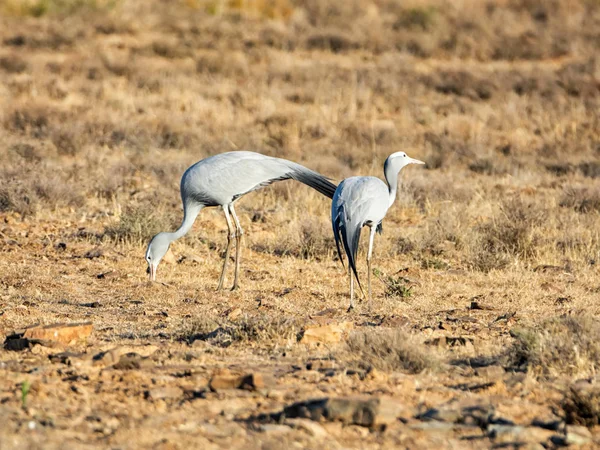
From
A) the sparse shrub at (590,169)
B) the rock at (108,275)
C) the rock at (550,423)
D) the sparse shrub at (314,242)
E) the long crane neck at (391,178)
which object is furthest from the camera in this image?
the sparse shrub at (590,169)

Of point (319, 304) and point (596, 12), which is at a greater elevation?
point (596, 12)

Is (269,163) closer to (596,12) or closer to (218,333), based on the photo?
(218,333)

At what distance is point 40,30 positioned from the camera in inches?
1024

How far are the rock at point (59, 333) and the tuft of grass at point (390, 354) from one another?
1673 mm

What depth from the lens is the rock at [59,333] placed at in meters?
6.21

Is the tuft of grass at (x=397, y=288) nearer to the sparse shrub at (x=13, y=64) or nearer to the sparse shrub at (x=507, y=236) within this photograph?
the sparse shrub at (x=507, y=236)

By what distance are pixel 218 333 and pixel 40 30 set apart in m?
21.0

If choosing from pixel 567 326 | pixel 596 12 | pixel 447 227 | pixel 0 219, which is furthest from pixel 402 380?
pixel 596 12

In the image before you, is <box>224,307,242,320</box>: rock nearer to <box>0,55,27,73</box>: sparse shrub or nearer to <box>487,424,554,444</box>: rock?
<box>487,424,554,444</box>: rock

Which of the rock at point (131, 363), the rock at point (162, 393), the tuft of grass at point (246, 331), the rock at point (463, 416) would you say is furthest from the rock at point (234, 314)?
the rock at point (463, 416)

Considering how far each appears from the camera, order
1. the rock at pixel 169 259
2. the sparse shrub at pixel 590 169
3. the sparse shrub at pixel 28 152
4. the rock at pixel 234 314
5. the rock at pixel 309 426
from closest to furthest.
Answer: the rock at pixel 309 426
the rock at pixel 234 314
the rock at pixel 169 259
the sparse shrub at pixel 28 152
the sparse shrub at pixel 590 169

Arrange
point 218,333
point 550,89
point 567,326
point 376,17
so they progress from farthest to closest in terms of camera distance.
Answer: point 376,17, point 550,89, point 218,333, point 567,326

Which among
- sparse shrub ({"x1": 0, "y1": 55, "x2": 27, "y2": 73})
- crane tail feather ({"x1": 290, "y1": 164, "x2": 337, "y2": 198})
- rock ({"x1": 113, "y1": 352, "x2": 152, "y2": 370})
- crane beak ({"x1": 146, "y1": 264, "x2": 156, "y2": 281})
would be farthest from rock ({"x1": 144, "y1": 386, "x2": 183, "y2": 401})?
sparse shrub ({"x1": 0, "y1": 55, "x2": 27, "y2": 73})

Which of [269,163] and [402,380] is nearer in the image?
[402,380]
